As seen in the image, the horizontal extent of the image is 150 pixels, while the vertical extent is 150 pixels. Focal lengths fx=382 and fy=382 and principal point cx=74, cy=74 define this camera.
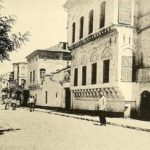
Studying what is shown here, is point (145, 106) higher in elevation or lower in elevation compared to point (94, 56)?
lower

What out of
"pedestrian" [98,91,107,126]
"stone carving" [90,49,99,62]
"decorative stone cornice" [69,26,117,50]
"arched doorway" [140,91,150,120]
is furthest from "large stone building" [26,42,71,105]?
"pedestrian" [98,91,107,126]

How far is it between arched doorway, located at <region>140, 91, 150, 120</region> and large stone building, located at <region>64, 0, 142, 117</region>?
576mm

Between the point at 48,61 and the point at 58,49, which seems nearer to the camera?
the point at 48,61

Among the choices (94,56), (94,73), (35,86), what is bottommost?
(35,86)

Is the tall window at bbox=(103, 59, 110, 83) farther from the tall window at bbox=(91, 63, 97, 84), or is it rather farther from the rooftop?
the rooftop

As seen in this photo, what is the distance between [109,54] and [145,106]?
14.3 ft

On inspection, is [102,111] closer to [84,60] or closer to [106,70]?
[106,70]

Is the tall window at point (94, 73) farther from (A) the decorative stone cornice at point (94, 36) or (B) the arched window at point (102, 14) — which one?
(B) the arched window at point (102, 14)

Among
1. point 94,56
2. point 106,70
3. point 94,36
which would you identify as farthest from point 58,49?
point 106,70

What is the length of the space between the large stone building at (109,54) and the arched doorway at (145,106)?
58 centimetres

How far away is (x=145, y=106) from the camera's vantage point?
22.0 metres

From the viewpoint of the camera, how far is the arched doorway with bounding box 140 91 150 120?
21.5 meters

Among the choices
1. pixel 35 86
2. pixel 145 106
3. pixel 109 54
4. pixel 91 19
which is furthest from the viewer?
pixel 35 86

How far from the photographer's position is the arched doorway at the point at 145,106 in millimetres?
21547
